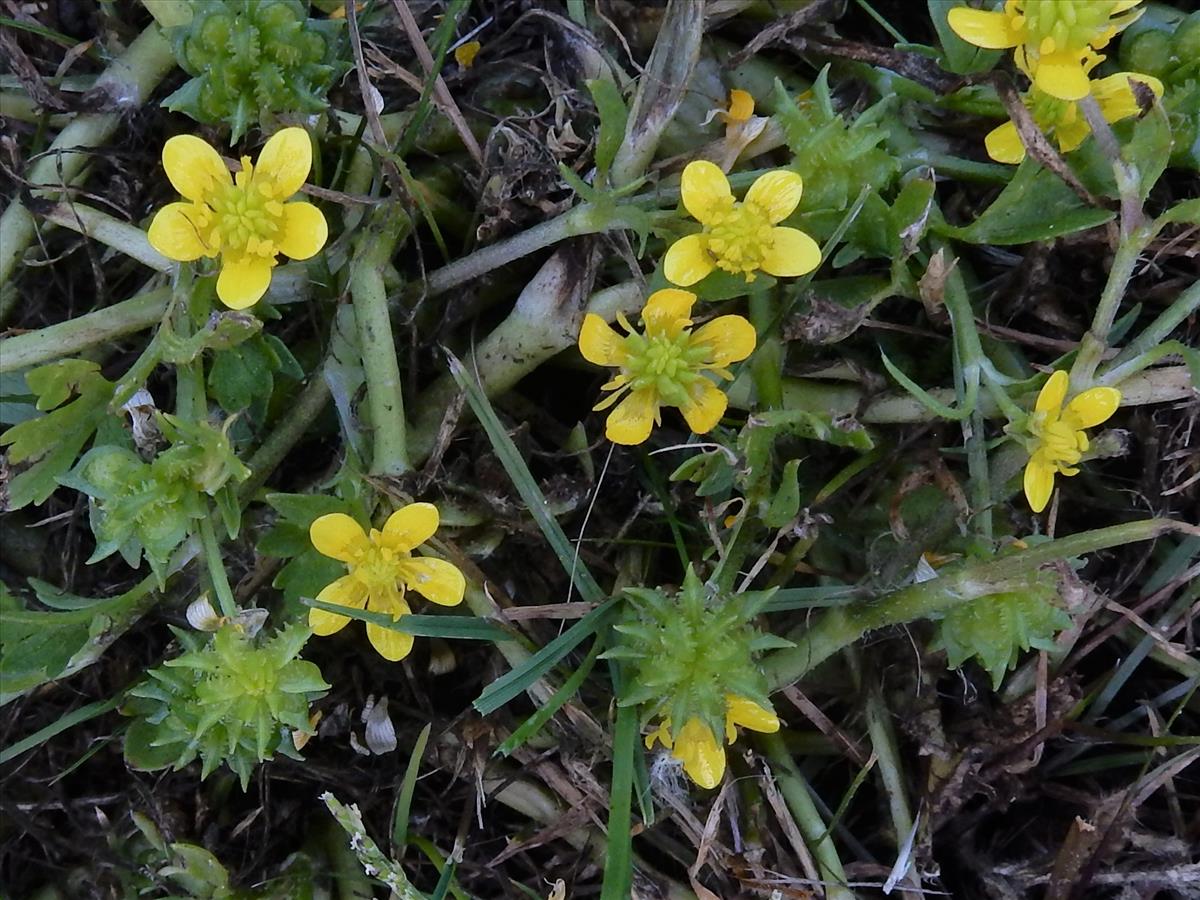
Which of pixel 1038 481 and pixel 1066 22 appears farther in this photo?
pixel 1038 481

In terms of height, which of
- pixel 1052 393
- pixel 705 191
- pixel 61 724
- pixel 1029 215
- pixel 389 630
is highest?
pixel 705 191

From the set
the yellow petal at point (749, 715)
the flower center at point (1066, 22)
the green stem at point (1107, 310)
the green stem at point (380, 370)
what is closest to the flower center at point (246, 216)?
the green stem at point (380, 370)

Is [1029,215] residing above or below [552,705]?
above

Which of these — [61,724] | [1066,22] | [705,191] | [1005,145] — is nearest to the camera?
[1066,22]

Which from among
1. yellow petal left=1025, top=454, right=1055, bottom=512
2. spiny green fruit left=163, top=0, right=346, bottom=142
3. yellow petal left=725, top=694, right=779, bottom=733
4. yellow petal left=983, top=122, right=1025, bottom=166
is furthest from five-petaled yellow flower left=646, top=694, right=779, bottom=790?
spiny green fruit left=163, top=0, right=346, bottom=142

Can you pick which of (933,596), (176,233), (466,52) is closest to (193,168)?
(176,233)

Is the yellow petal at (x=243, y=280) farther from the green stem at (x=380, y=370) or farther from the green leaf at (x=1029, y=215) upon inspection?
the green leaf at (x=1029, y=215)

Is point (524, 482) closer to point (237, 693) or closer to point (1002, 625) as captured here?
point (237, 693)

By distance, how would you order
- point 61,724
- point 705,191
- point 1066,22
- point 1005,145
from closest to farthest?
1. point 1066,22
2. point 705,191
3. point 1005,145
4. point 61,724
